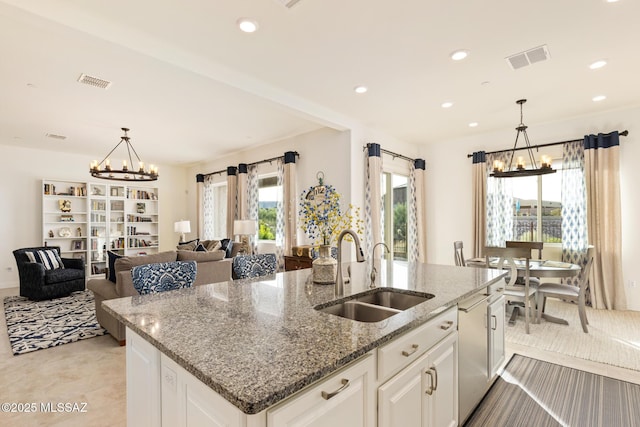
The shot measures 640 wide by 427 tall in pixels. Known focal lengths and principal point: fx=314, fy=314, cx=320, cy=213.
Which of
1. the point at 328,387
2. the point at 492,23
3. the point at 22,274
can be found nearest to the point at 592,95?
the point at 492,23

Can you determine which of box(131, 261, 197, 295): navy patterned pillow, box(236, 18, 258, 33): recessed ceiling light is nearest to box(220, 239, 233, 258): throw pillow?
box(131, 261, 197, 295): navy patterned pillow

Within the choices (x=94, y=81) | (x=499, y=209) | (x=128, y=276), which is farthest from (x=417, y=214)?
(x=94, y=81)

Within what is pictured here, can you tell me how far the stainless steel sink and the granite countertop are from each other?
0.17ft

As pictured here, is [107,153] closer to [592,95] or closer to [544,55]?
[544,55]

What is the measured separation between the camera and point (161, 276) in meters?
2.12

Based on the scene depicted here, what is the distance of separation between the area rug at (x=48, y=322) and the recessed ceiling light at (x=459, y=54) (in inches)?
198

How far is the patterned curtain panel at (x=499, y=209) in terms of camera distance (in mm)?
5645

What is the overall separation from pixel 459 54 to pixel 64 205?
839cm

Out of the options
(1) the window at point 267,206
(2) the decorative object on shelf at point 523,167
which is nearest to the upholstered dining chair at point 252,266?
(2) the decorative object on shelf at point 523,167

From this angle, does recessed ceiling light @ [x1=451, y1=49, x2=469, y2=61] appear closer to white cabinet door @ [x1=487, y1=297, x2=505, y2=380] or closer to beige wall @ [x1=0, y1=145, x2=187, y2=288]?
white cabinet door @ [x1=487, y1=297, x2=505, y2=380]

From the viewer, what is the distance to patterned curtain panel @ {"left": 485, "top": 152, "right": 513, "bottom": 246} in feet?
18.5

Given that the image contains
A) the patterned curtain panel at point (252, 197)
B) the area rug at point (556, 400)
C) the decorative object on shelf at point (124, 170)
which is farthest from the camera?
the patterned curtain panel at point (252, 197)

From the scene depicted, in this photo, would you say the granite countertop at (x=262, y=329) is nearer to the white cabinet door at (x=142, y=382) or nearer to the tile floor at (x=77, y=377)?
the white cabinet door at (x=142, y=382)

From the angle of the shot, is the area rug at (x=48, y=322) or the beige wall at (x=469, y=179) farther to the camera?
the beige wall at (x=469, y=179)
